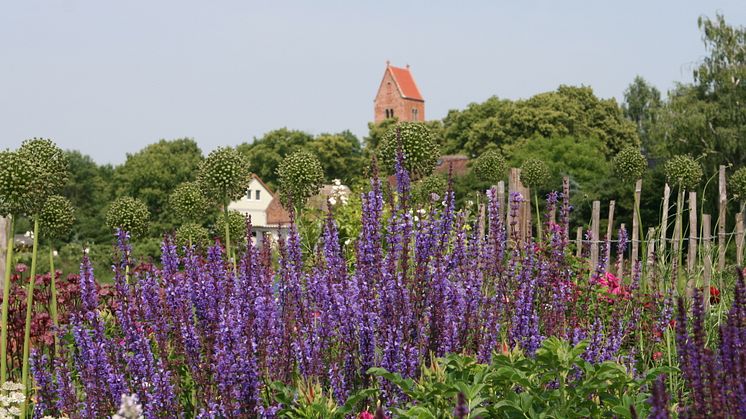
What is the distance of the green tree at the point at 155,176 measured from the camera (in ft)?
161

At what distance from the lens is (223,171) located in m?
7.80

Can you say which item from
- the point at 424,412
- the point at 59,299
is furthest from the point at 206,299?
the point at 59,299

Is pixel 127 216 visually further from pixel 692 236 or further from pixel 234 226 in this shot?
pixel 692 236

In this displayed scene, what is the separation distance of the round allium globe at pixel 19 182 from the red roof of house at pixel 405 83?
235 feet

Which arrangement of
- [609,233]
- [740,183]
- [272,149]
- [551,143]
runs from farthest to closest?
[272,149]
[551,143]
[740,183]
[609,233]

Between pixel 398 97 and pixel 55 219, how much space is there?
70.4m

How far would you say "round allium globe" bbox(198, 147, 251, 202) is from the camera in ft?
25.6

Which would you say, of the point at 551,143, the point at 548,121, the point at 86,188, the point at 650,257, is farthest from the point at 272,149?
the point at 650,257

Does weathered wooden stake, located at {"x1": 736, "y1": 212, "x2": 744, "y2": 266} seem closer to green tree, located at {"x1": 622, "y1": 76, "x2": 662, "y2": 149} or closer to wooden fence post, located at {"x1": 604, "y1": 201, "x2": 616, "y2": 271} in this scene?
wooden fence post, located at {"x1": 604, "y1": 201, "x2": 616, "y2": 271}

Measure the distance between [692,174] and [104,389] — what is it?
8.79 meters

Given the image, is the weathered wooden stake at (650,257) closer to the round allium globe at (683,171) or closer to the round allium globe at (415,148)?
the round allium globe at (415,148)

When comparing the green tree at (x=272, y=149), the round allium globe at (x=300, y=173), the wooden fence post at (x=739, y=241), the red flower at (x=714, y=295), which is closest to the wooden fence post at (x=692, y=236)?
the wooden fence post at (x=739, y=241)

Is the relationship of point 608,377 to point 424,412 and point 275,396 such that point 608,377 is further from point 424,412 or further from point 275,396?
point 275,396

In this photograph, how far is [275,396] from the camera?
12.2ft
